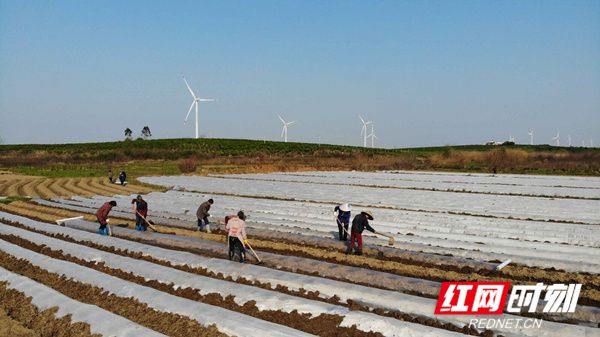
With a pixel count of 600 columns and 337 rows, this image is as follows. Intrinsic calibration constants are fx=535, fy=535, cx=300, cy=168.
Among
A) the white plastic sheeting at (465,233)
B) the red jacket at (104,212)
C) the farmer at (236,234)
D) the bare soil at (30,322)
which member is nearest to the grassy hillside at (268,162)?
the white plastic sheeting at (465,233)

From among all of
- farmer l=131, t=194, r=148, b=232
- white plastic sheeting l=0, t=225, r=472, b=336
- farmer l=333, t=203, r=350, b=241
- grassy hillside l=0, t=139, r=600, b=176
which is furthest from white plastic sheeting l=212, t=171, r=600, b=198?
white plastic sheeting l=0, t=225, r=472, b=336

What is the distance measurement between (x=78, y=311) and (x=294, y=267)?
4.53 m

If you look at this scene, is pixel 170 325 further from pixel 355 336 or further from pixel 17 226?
pixel 17 226

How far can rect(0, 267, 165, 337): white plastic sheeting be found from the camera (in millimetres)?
7250

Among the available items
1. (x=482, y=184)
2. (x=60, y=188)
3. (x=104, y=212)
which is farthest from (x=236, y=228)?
(x=60, y=188)

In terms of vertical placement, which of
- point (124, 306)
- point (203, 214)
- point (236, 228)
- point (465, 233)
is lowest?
point (124, 306)

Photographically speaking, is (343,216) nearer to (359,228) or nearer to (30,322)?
(359,228)

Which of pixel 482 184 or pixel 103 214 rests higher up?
pixel 482 184

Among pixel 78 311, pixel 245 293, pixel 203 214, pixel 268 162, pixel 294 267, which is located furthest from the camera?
pixel 268 162

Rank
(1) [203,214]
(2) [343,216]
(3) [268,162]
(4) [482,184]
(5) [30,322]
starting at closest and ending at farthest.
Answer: (5) [30,322], (2) [343,216], (1) [203,214], (4) [482,184], (3) [268,162]

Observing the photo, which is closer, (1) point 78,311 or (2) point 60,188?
(1) point 78,311

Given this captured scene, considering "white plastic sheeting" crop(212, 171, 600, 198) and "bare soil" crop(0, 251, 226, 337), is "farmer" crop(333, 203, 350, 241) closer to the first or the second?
"bare soil" crop(0, 251, 226, 337)

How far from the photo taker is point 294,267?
11.3 m

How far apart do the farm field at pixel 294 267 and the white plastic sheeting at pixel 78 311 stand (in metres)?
0.03
